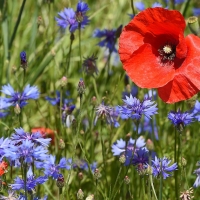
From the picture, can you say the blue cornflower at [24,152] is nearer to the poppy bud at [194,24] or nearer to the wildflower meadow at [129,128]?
the wildflower meadow at [129,128]

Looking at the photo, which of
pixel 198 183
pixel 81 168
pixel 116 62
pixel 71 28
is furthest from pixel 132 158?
pixel 116 62

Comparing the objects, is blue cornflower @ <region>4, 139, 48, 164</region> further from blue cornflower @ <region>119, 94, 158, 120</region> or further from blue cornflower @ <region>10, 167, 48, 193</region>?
blue cornflower @ <region>119, 94, 158, 120</region>

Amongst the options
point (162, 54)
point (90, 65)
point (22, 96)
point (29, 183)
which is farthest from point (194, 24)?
point (29, 183)

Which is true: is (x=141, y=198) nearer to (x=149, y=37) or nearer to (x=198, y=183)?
(x=198, y=183)

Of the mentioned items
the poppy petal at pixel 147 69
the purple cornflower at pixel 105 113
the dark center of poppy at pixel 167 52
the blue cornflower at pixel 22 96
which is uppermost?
the dark center of poppy at pixel 167 52

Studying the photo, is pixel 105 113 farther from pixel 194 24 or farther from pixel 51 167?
pixel 194 24

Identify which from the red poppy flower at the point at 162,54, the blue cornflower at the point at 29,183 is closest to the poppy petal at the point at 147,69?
the red poppy flower at the point at 162,54
